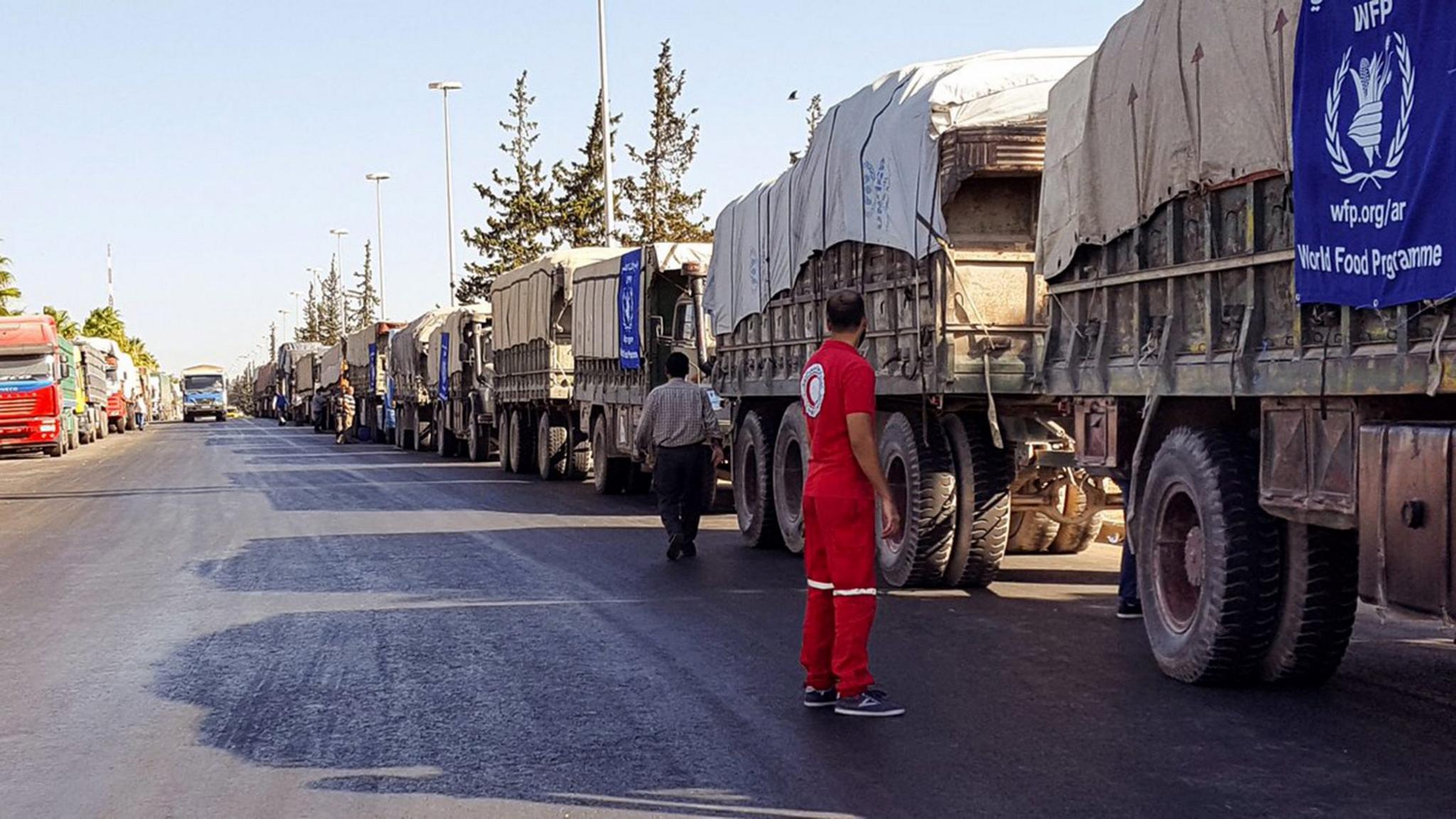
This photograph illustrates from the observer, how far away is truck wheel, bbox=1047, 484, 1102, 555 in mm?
11750

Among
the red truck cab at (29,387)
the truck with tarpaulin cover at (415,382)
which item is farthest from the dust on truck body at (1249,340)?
the red truck cab at (29,387)

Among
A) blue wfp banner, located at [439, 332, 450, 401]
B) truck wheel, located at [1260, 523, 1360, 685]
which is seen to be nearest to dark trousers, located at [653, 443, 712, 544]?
truck wheel, located at [1260, 523, 1360, 685]

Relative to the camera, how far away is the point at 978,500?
11008 mm

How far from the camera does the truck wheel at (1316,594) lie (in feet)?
23.5

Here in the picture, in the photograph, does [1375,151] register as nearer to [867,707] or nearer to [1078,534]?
[867,707]

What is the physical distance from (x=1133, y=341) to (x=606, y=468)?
47.8ft

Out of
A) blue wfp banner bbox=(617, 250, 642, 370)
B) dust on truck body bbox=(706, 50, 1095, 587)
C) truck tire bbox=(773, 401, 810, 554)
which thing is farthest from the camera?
blue wfp banner bbox=(617, 250, 642, 370)

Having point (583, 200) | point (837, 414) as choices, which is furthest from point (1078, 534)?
point (583, 200)

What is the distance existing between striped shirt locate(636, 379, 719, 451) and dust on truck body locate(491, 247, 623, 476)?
966 cm

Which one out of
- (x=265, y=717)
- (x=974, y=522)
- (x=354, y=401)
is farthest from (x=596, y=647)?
(x=354, y=401)

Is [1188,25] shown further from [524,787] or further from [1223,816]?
[524,787]

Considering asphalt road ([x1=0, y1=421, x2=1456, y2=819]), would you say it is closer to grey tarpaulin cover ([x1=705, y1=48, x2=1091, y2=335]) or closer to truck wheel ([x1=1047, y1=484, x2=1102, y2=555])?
truck wheel ([x1=1047, y1=484, x2=1102, y2=555])

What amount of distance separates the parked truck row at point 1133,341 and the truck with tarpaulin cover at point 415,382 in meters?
24.6

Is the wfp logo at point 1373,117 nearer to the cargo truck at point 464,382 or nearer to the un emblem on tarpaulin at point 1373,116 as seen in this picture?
the un emblem on tarpaulin at point 1373,116
